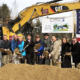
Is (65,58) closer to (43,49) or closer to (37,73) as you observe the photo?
(43,49)

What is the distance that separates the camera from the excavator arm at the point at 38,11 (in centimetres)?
906

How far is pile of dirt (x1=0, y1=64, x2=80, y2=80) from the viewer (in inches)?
150

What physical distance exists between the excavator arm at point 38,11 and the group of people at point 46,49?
349cm

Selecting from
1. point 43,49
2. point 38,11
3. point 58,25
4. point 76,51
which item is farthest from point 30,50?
point 38,11

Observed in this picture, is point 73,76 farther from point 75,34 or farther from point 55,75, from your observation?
point 75,34

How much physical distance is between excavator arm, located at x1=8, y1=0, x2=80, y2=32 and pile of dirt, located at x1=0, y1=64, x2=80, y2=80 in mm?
5702

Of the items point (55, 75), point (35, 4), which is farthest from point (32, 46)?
point (35, 4)

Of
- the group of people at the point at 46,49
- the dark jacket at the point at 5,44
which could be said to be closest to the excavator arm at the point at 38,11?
the group of people at the point at 46,49

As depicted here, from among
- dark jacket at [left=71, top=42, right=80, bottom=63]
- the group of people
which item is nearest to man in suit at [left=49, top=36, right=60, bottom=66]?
the group of people

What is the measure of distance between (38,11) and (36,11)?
142 mm

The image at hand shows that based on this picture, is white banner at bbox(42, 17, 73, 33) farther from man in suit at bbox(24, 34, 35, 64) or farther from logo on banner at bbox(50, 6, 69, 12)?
man in suit at bbox(24, 34, 35, 64)

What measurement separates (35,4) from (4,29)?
8.98 feet

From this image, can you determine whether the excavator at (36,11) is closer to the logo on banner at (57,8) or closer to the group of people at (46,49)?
the logo on banner at (57,8)

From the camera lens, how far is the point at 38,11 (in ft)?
31.7
